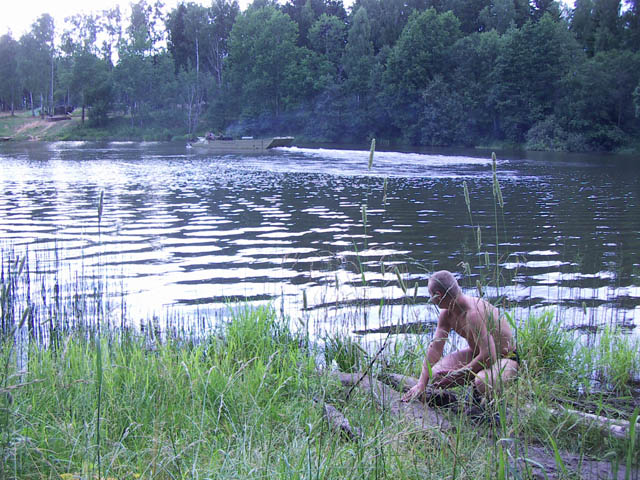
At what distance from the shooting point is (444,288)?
4.66 m

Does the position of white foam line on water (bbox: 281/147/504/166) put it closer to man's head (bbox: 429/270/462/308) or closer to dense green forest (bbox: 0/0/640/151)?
dense green forest (bbox: 0/0/640/151)

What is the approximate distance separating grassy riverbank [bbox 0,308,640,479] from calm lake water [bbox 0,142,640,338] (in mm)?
784

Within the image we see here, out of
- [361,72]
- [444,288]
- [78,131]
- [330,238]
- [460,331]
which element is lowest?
[330,238]

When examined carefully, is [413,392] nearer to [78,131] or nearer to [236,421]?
[236,421]

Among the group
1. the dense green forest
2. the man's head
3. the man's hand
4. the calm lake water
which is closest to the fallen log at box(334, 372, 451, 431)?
the man's hand

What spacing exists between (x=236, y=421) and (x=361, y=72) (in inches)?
2645

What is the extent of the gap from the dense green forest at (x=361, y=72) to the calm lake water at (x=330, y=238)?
25.0 m

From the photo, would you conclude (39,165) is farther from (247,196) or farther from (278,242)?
(278,242)

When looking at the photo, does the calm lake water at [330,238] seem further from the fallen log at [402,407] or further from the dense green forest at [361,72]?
the dense green forest at [361,72]

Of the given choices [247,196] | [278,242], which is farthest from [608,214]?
[247,196]

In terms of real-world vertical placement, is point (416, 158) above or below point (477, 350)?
above

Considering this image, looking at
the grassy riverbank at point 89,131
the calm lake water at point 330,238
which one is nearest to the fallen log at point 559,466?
the calm lake water at point 330,238

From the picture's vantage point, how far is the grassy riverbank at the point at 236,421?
2.91m

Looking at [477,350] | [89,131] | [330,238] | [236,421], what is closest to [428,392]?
[477,350]
